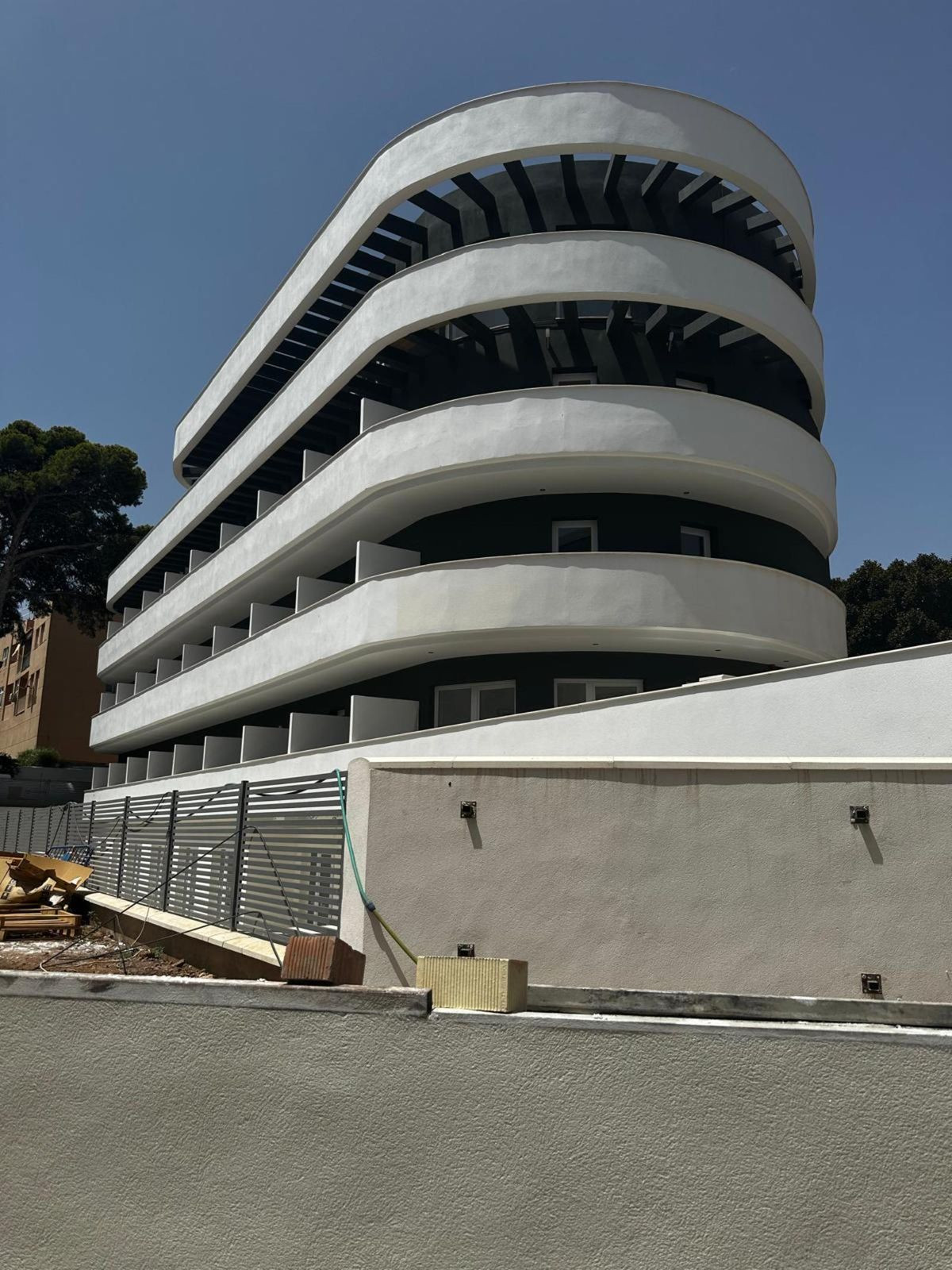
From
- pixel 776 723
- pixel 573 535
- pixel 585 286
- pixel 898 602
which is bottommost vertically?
pixel 776 723

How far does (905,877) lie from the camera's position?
8.96 metres

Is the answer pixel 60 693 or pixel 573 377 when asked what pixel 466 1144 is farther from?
pixel 60 693

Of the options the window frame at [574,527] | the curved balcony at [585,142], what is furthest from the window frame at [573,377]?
the curved balcony at [585,142]

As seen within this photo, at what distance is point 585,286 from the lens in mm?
19234

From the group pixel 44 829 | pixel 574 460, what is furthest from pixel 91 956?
pixel 44 829

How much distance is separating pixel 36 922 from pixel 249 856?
7.02 m

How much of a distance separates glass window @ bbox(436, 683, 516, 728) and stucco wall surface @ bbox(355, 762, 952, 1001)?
9.49m

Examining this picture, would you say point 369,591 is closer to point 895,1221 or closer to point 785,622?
point 785,622

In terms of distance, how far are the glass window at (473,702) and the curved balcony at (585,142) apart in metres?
10.3

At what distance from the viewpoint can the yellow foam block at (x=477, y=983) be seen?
4273 mm

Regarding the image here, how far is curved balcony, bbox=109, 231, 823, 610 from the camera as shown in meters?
19.3

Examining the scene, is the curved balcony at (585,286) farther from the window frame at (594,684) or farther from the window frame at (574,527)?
the window frame at (594,684)

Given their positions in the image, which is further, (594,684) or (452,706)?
(452,706)

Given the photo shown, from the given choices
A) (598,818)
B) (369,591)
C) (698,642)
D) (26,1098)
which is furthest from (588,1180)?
(369,591)
